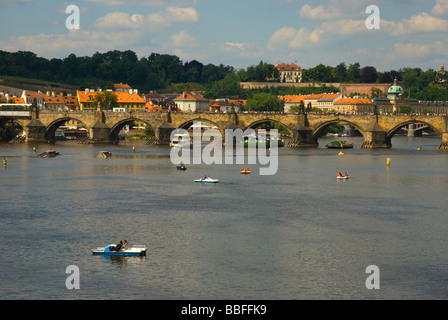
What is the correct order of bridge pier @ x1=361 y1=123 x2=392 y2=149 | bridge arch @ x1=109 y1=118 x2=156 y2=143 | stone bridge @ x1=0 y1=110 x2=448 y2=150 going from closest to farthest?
stone bridge @ x1=0 y1=110 x2=448 y2=150, bridge pier @ x1=361 y1=123 x2=392 y2=149, bridge arch @ x1=109 y1=118 x2=156 y2=143

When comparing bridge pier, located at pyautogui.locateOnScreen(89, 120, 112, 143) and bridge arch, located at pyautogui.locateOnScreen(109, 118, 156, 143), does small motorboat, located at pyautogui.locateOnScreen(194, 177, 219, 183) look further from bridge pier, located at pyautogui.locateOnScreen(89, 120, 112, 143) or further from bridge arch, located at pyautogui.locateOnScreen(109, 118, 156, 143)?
bridge pier, located at pyautogui.locateOnScreen(89, 120, 112, 143)

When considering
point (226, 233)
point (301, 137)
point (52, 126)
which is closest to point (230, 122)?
point (301, 137)

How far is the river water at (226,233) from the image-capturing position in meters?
36.1

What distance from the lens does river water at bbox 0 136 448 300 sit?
3612 centimetres

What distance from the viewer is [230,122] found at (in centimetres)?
13475

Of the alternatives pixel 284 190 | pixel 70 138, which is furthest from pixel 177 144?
pixel 284 190

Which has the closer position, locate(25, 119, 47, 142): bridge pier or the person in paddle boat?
the person in paddle boat

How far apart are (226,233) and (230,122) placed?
289ft

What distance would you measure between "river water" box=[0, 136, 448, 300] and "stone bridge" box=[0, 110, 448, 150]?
1589 inches

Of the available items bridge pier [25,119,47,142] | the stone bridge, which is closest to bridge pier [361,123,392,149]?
the stone bridge

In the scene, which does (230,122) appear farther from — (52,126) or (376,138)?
(52,126)

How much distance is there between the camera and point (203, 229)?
4866 cm

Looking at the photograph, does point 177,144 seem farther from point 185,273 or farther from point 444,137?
point 185,273

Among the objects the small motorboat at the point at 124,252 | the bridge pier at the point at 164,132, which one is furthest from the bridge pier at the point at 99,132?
the small motorboat at the point at 124,252
